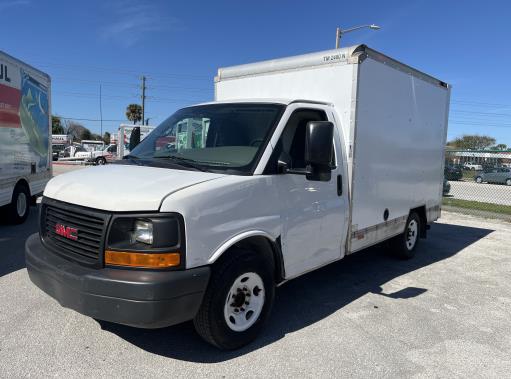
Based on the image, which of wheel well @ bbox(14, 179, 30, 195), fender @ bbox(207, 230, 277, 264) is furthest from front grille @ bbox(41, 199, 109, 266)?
wheel well @ bbox(14, 179, 30, 195)

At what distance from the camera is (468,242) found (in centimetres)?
866

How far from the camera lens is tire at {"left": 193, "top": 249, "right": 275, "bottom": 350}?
11.0 ft

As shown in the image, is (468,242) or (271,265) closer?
(271,265)

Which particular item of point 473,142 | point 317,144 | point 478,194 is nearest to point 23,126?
point 317,144

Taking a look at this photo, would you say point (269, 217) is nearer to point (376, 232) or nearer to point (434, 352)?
point (434, 352)

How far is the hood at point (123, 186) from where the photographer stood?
10.0ft

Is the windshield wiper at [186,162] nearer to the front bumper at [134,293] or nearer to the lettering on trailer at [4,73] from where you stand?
the front bumper at [134,293]

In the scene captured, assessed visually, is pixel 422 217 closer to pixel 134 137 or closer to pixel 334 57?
pixel 334 57

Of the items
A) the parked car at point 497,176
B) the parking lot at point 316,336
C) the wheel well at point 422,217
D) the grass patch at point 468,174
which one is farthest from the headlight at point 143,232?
the parked car at point 497,176

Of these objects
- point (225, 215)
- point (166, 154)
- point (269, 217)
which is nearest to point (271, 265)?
point (269, 217)

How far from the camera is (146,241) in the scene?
3047 mm

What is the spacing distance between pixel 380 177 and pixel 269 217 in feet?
7.73

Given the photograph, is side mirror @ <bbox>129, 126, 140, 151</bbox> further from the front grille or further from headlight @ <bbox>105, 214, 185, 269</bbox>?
headlight @ <bbox>105, 214, 185, 269</bbox>

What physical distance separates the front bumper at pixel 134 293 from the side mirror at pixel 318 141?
1.37 m
